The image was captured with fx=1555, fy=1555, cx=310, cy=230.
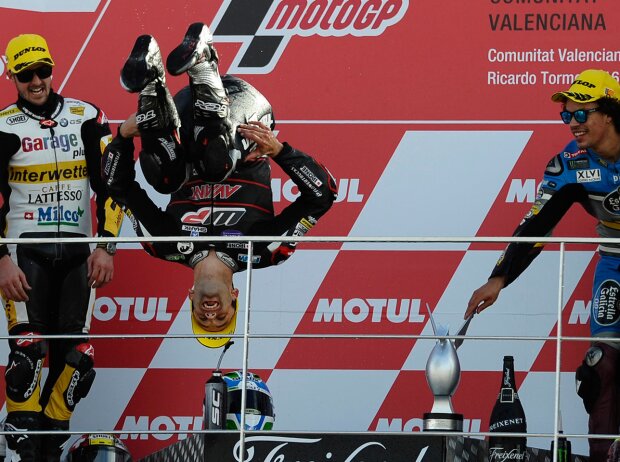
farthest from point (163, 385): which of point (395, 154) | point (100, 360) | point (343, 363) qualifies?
point (395, 154)

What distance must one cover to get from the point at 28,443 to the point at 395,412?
1004 millimetres

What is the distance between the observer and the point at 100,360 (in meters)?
4.14

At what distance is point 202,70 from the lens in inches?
132

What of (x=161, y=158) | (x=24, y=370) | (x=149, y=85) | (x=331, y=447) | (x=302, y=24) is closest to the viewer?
(x=331, y=447)

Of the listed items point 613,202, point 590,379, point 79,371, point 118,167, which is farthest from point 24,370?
point 613,202

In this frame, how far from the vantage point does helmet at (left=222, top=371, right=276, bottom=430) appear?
3.44m

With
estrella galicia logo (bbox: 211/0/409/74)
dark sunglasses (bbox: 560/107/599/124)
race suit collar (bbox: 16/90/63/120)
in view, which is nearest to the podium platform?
dark sunglasses (bbox: 560/107/599/124)

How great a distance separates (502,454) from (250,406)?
0.59 meters

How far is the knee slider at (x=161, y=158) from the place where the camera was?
11.2ft

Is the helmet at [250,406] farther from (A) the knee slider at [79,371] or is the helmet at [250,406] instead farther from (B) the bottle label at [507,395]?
(B) the bottle label at [507,395]

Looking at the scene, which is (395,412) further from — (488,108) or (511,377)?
(488,108)

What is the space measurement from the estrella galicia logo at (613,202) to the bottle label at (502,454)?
2.03 feet

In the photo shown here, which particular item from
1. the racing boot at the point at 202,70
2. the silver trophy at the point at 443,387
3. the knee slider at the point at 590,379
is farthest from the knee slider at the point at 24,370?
the knee slider at the point at 590,379

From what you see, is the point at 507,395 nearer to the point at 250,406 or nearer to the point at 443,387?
the point at 443,387
